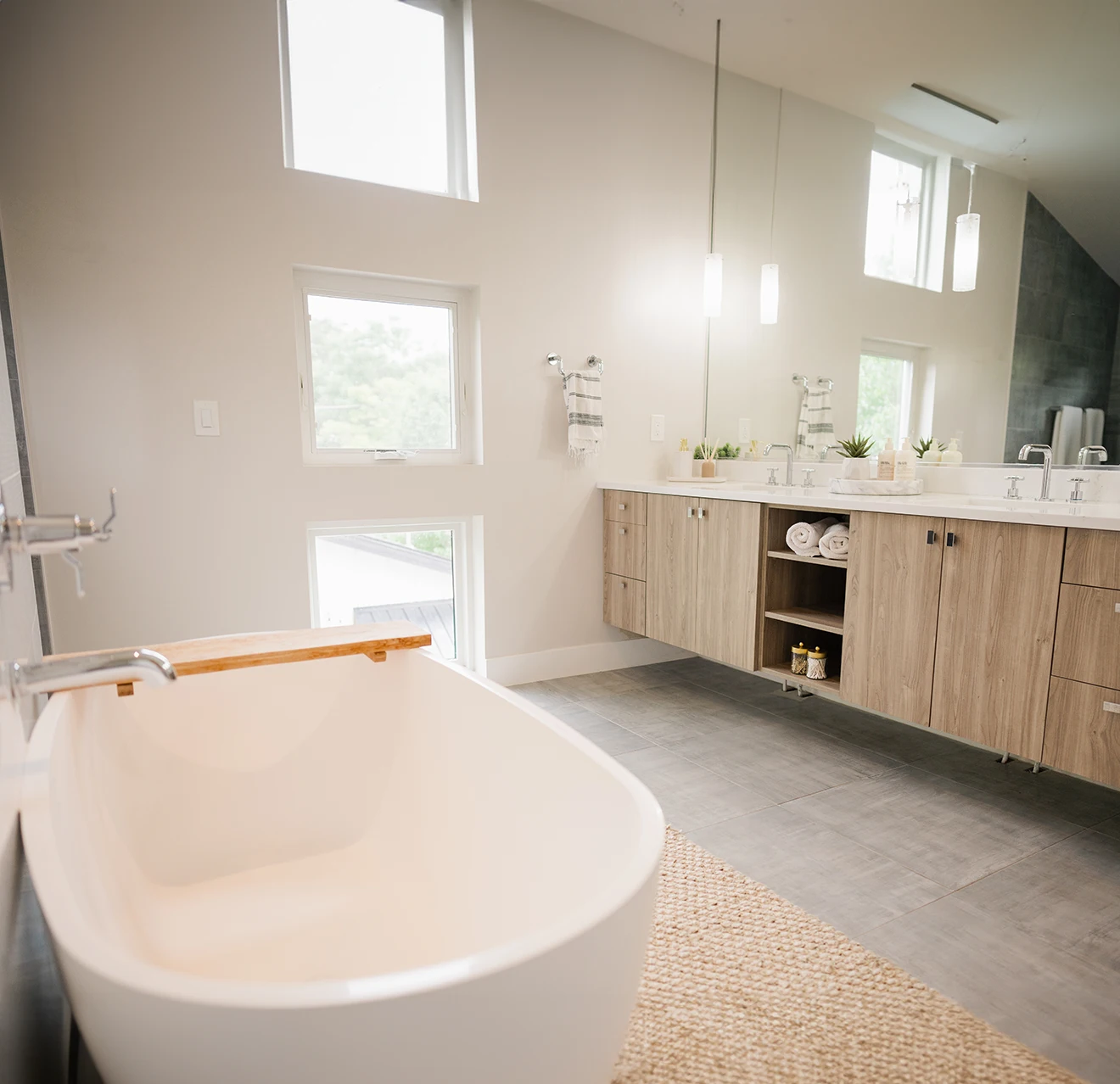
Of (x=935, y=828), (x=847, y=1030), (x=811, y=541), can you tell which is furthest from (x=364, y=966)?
(x=811, y=541)

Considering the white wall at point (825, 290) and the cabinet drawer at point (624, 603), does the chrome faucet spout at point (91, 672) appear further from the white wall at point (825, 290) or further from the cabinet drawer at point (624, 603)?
the white wall at point (825, 290)

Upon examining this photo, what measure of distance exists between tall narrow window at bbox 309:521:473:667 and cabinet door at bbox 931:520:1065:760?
1.80 meters

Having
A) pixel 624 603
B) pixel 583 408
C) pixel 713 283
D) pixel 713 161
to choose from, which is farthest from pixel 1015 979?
pixel 713 161

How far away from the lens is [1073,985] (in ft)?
4.32

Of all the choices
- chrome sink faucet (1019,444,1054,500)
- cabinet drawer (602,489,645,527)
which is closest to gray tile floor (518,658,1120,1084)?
cabinet drawer (602,489,645,527)

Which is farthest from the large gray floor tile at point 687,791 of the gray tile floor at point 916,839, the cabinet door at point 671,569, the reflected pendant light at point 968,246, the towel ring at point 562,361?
the reflected pendant light at point 968,246

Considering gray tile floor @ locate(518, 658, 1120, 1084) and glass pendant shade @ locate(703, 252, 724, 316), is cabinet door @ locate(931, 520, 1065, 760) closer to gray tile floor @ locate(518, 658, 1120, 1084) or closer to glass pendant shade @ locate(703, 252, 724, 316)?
gray tile floor @ locate(518, 658, 1120, 1084)

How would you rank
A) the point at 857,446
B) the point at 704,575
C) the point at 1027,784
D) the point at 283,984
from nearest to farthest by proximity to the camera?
1. the point at 283,984
2. the point at 1027,784
3. the point at 857,446
4. the point at 704,575

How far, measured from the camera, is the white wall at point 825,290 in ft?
7.73

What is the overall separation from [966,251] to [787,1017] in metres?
2.35

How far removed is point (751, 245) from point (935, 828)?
248 cm

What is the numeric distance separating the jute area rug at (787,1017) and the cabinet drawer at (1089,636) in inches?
31.9

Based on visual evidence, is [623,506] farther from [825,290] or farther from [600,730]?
[825,290]

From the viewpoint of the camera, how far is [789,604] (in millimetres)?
2584
